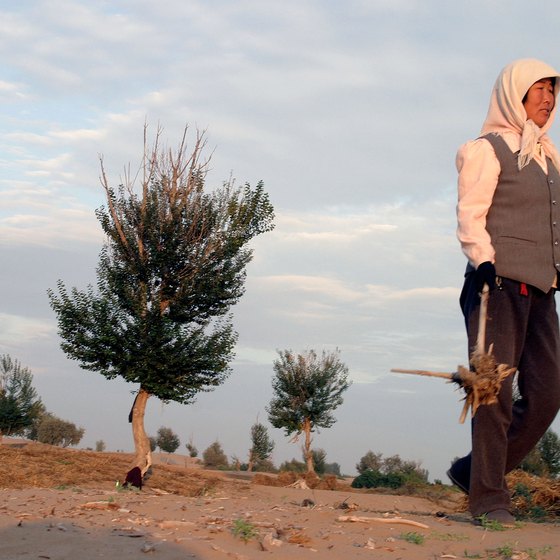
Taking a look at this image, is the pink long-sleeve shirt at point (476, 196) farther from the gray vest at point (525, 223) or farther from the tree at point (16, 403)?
the tree at point (16, 403)

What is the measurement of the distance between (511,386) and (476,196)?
3.61 ft

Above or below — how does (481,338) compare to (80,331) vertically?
below

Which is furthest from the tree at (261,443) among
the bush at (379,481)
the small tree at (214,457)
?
the bush at (379,481)

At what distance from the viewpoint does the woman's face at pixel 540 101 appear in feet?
15.5

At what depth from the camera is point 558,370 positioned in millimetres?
4480

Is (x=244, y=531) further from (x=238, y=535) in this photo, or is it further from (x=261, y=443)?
(x=261, y=443)

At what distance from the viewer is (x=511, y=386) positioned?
4305mm

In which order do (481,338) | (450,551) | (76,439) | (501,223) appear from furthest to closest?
(76,439)
(501,223)
(481,338)
(450,551)

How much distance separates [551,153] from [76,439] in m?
44.6

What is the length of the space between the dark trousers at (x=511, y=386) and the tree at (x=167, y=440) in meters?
43.3

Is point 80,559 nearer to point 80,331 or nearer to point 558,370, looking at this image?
point 558,370

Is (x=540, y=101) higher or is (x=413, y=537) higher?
(x=540, y=101)

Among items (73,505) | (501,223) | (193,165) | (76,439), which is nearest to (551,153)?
(501,223)

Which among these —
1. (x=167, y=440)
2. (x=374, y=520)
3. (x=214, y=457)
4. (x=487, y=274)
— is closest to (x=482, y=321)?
(x=487, y=274)
